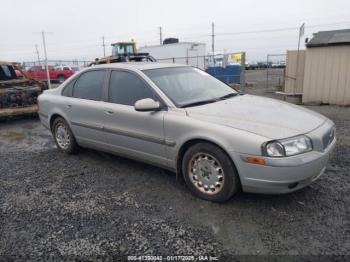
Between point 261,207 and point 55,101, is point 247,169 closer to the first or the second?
point 261,207

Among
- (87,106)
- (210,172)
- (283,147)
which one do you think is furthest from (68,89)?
(283,147)

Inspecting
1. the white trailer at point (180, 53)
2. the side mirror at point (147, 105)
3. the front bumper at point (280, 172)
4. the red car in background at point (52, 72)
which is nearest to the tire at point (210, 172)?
the front bumper at point (280, 172)

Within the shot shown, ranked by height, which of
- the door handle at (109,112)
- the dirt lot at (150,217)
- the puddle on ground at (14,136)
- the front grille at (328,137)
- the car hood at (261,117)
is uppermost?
the car hood at (261,117)

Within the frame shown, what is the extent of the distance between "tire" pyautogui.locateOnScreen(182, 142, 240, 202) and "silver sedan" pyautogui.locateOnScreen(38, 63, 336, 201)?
0.4 inches

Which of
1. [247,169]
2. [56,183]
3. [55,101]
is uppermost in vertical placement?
[55,101]

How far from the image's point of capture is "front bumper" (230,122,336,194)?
287cm

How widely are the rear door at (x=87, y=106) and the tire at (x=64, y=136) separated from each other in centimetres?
21

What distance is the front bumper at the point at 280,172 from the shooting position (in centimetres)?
287

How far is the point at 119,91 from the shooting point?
4273 millimetres

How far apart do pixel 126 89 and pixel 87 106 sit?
0.82 metres

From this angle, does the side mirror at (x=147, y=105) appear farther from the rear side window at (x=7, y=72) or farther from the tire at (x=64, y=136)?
the rear side window at (x=7, y=72)

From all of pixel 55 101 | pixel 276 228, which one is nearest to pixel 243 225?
pixel 276 228

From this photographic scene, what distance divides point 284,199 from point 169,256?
158 centimetres

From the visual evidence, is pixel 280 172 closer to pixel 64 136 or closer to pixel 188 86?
pixel 188 86
